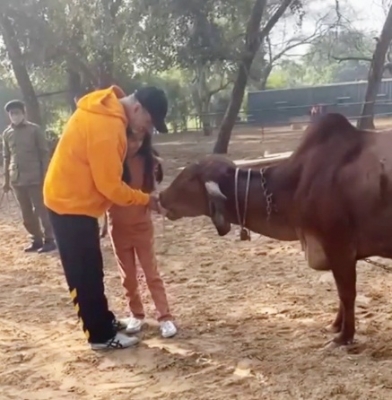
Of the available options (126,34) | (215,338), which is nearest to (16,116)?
(215,338)

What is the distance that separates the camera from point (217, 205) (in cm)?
482

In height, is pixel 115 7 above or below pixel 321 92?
above

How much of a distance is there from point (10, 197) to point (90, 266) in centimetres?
960

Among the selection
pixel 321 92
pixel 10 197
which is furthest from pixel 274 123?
pixel 10 197

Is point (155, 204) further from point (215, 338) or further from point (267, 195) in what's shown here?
point (215, 338)

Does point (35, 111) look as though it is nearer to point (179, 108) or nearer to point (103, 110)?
point (103, 110)

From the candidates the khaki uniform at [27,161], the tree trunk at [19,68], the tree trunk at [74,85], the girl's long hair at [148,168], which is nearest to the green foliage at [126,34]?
the tree trunk at [19,68]

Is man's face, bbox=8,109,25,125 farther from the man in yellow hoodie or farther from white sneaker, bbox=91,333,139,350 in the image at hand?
Answer: white sneaker, bbox=91,333,139,350

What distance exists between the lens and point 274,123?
30922 mm

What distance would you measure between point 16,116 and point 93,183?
376cm

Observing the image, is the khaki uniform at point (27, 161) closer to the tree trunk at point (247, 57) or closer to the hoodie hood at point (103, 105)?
the hoodie hood at point (103, 105)

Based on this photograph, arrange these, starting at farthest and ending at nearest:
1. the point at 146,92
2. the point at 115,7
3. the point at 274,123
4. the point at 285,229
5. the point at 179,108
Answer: the point at 179,108
the point at 274,123
the point at 115,7
the point at 285,229
the point at 146,92

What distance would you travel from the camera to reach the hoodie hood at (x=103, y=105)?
445cm

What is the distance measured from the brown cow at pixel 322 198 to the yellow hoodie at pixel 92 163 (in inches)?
19.6
